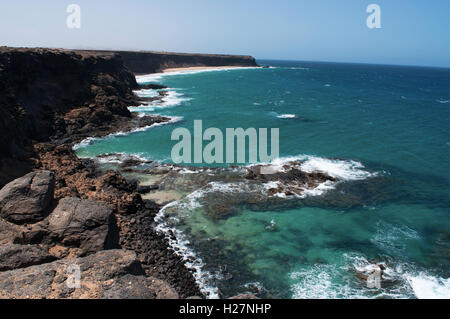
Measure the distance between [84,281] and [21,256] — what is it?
361 cm

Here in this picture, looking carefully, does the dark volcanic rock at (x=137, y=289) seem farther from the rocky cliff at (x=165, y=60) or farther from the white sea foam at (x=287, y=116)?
the rocky cliff at (x=165, y=60)

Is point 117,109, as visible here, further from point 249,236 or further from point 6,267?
point 6,267

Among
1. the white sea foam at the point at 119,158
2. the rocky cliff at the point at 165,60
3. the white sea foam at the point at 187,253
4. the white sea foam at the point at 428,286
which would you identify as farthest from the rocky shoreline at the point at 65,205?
the rocky cliff at the point at 165,60

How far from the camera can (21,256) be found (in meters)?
12.0

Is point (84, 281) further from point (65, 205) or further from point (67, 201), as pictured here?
point (67, 201)

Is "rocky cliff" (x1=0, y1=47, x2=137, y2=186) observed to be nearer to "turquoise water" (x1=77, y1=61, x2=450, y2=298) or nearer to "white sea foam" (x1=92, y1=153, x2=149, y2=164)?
"turquoise water" (x1=77, y1=61, x2=450, y2=298)

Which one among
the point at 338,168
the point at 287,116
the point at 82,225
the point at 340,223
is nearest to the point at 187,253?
the point at 82,225

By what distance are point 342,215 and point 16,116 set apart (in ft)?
115

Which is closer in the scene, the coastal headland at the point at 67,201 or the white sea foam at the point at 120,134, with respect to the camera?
the coastal headland at the point at 67,201

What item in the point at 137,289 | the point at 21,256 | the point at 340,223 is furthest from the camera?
the point at 340,223

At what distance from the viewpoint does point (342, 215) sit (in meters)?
23.7

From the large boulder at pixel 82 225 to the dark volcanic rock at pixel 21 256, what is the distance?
1.97 meters

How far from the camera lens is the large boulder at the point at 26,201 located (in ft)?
49.2
